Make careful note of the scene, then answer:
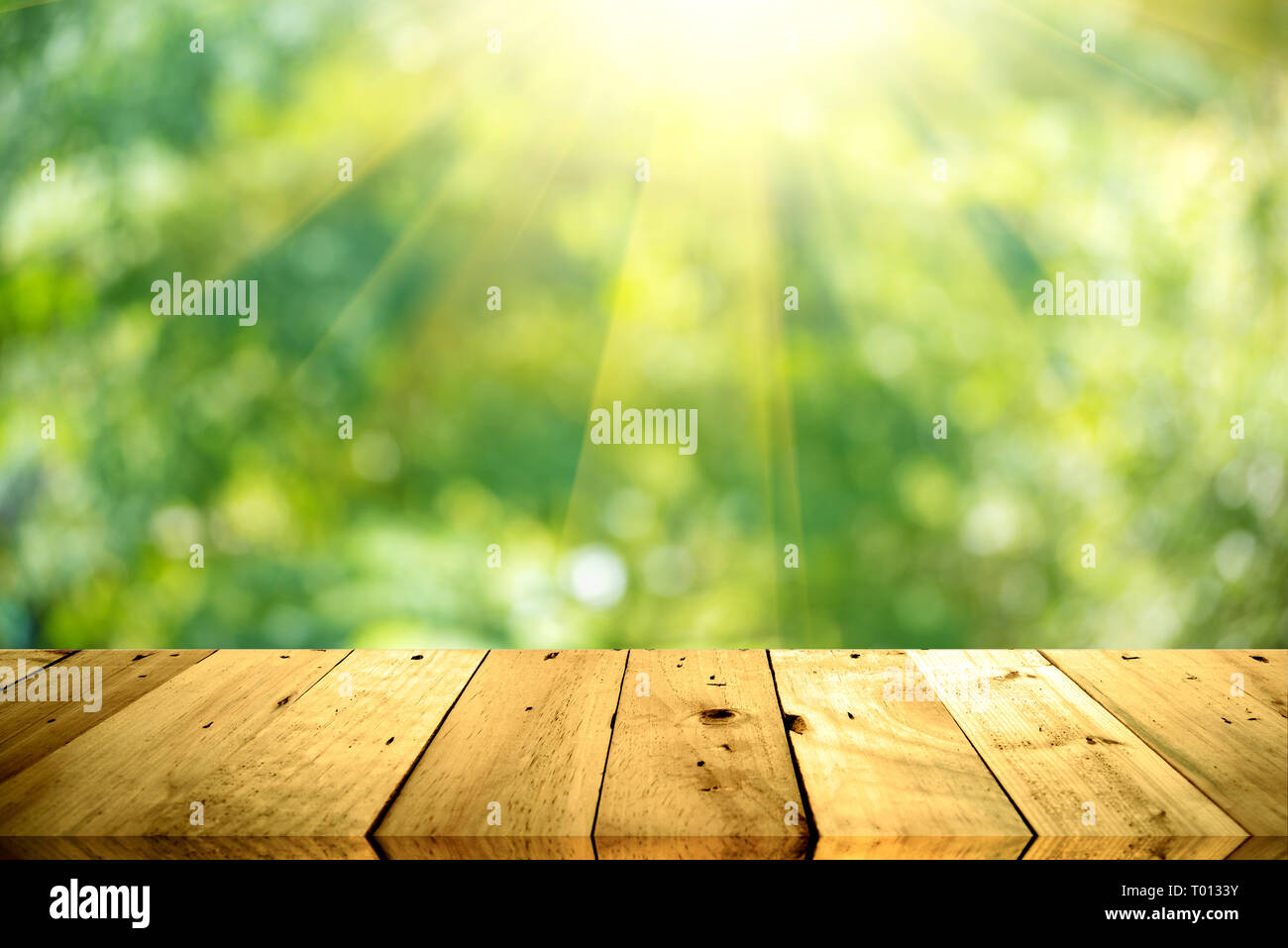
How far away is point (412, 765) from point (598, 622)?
28.2 inches

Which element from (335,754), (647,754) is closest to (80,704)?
(335,754)

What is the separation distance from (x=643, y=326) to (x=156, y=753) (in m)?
1.10

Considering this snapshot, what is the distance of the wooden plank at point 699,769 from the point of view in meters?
1.03

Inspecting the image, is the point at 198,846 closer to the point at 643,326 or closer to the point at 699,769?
the point at 699,769

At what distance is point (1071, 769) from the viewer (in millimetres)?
1181

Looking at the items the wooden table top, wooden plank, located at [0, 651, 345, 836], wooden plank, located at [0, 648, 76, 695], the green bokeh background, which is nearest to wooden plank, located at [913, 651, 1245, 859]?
the wooden table top

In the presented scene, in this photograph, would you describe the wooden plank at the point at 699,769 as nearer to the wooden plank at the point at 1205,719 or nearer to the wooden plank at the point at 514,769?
the wooden plank at the point at 514,769

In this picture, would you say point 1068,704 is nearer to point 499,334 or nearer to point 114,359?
point 499,334

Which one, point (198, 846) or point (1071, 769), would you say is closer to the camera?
point (198, 846)

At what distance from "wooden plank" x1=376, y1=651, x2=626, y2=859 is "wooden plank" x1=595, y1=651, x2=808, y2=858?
3cm

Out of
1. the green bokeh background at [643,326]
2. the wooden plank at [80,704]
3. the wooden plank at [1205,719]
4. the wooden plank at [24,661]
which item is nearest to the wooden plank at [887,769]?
the wooden plank at [1205,719]

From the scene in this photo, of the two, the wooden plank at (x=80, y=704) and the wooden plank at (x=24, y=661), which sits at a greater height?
the wooden plank at (x=24, y=661)

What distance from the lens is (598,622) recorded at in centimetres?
189
